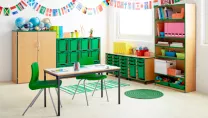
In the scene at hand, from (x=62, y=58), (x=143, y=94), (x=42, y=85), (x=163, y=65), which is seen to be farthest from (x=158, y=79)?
(x=42, y=85)

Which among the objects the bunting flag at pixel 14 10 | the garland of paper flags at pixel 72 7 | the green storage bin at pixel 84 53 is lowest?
the green storage bin at pixel 84 53

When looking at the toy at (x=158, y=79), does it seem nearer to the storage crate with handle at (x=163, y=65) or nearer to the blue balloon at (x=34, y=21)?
the storage crate with handle at (x=163, y=65)

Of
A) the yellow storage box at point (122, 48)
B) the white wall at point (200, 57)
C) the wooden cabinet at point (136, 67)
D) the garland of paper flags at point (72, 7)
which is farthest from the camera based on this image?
the yellow storage box at point (122, 48)

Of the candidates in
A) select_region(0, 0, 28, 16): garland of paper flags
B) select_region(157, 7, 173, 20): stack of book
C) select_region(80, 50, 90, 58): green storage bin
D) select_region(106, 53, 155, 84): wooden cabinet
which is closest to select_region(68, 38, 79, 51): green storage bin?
select_region(80, 50, 90, 58): green storage bin

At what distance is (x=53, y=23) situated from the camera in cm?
806

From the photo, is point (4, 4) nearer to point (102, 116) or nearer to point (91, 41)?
point (91, 41)

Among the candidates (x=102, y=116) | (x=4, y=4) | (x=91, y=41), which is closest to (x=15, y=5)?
(x=4, y=4)

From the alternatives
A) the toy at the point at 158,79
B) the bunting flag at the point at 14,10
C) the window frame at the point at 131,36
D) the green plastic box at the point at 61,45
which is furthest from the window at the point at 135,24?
the bunting flag at the point at 14,10

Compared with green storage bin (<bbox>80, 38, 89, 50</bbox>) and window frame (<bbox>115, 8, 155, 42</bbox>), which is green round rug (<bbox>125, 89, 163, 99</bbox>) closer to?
window frame (<bbox>115, 8, 155, 42</bbox>)

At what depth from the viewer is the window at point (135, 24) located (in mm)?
7801

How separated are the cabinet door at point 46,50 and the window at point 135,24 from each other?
2.22 m

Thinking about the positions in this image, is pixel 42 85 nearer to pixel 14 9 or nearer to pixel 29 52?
pixel 29 52

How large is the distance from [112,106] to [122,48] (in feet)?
10.3

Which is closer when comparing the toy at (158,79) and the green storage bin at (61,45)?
the toy at (158,79)
